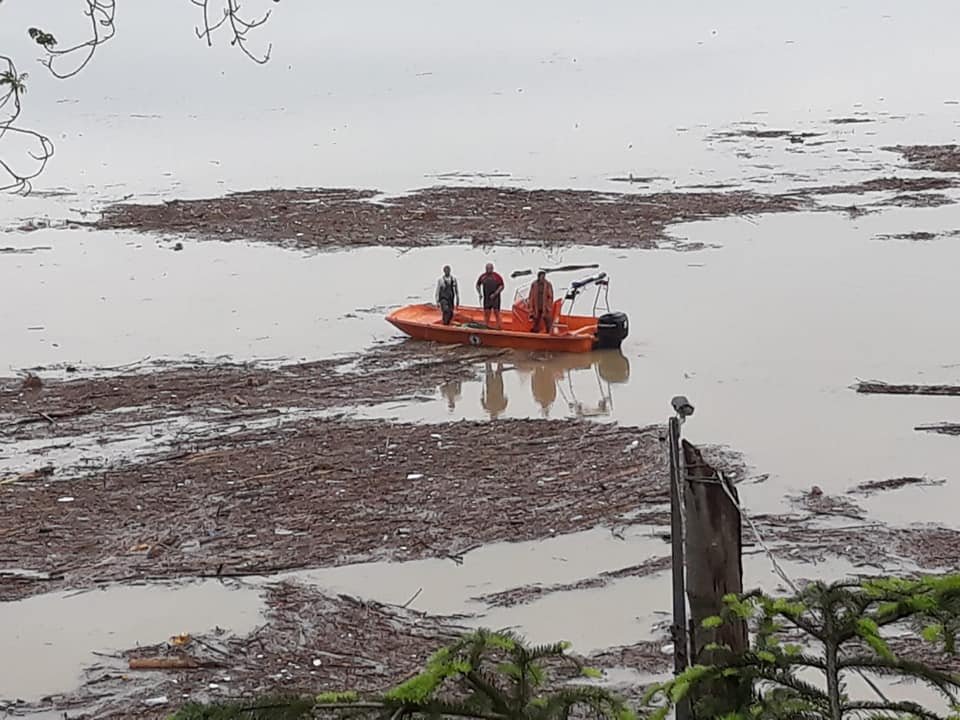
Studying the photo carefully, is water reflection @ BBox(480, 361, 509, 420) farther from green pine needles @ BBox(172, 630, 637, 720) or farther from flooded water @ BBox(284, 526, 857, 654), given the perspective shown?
green pine needles @ BBox(172, 630, 637, 720)

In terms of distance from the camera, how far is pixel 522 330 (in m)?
18.4

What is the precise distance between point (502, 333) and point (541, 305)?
655mm

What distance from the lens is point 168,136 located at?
44.5m

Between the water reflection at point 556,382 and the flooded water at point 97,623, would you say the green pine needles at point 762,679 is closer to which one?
the flooded water at point 97,623

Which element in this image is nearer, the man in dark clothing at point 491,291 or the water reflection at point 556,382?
the water reflection at point 556,382

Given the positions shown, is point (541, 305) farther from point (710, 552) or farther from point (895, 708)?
point (895, 708)

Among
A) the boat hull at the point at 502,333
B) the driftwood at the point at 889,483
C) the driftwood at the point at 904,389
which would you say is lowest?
the driftwood at the point at 889,483

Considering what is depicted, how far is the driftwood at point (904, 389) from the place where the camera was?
15.7 meters

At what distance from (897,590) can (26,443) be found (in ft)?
41.8

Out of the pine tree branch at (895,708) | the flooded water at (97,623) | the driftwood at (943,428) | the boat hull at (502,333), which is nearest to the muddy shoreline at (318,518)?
the flooded water at (97,623)

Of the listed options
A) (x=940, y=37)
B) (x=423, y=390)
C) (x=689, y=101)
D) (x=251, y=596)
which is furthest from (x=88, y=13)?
(x=940, y=37)

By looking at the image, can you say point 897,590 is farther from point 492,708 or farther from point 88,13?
point 88,13

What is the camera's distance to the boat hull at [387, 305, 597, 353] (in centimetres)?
1791

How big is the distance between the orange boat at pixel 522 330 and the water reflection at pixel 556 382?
0.48ft
